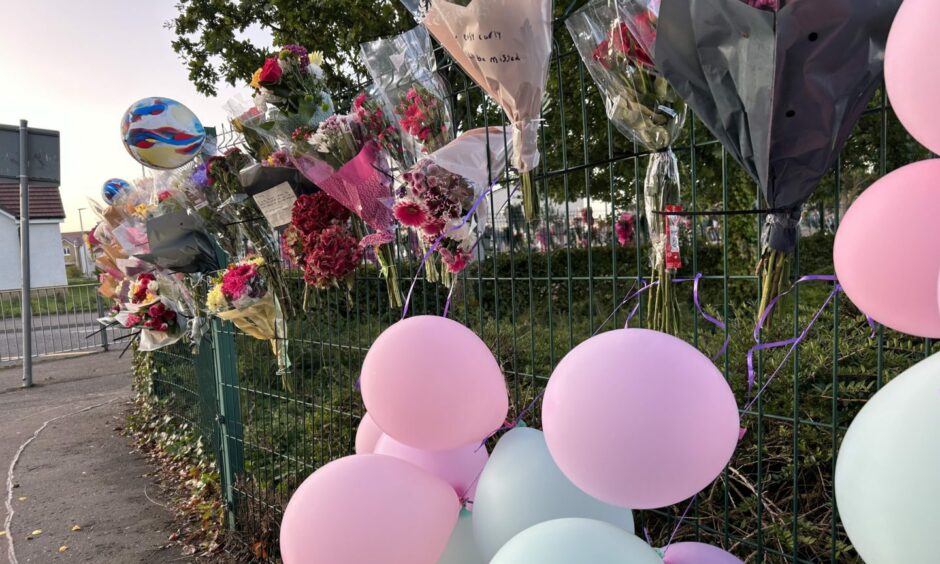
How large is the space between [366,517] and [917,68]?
4.69ft

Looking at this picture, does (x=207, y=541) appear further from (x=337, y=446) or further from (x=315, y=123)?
(x=315, y=123)

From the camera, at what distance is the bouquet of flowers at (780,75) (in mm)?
1067

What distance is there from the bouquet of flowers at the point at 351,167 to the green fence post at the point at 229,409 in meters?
1.76

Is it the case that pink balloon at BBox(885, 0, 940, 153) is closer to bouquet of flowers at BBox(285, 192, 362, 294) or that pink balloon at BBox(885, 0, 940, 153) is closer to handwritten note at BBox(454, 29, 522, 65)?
handwritten note at BBox(454, 29, 522, 65)

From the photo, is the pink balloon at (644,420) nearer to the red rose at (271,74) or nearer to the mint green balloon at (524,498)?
the mint green balloon at (524,498)

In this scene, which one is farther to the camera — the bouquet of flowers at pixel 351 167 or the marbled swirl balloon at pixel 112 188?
the marbled swirl balloon at pixel 112 188

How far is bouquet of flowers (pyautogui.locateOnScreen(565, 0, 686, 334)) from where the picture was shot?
4.66 ft

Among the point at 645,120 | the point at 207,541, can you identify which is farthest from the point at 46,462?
the point at 645,120

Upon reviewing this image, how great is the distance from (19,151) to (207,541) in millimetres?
6834

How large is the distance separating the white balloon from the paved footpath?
3771 mm

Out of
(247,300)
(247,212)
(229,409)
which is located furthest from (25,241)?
(247,300)

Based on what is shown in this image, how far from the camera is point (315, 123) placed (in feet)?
8.29

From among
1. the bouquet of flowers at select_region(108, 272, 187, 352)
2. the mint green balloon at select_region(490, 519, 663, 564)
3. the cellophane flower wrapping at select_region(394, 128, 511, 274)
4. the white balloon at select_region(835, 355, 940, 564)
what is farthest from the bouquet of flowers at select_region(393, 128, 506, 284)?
the bouquet of flowers at select_region(108, 272, 187, 352)

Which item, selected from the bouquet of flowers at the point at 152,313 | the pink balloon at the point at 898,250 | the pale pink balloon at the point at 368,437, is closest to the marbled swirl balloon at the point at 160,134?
the bouquet of flowers at the point at 152,313
